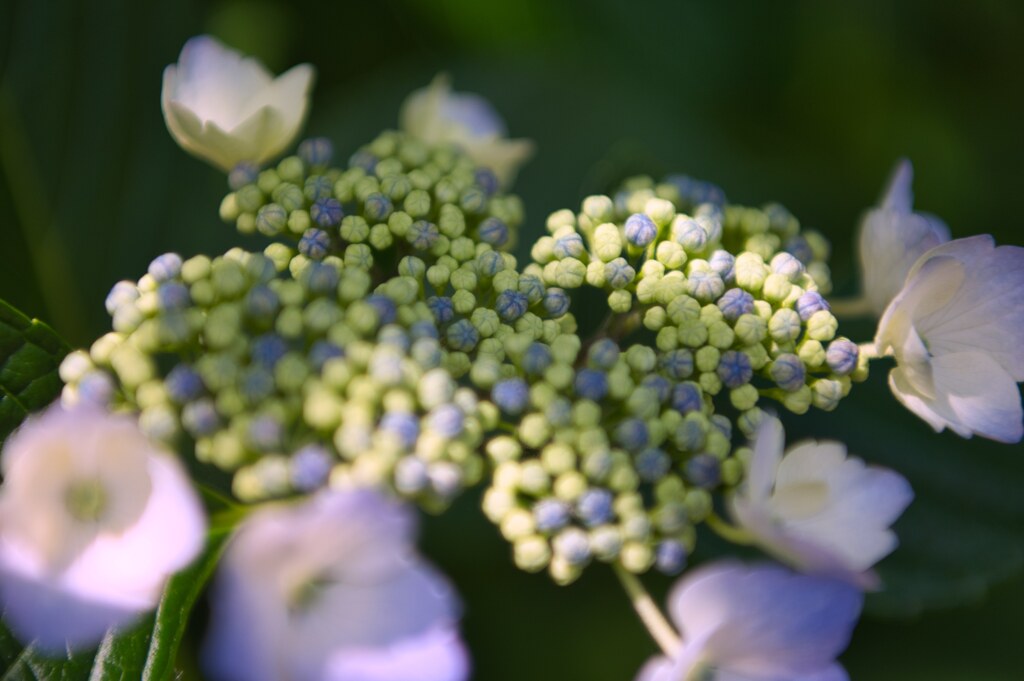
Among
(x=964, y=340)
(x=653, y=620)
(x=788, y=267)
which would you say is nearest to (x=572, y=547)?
(x=653, y=620)

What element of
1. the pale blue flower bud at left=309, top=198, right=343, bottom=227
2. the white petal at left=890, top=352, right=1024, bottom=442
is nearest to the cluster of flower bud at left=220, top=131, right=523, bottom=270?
the pale blue flower bud at left=309, top=198, right=343, bottom=227

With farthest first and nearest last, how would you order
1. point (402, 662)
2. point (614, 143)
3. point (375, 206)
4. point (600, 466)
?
point (614, 143)
point (375, 206)
point (600, 466)
point (402, 662)

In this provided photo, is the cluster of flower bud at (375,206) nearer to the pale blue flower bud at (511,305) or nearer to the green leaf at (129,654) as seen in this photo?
the pale blue flower bud at (511,305)

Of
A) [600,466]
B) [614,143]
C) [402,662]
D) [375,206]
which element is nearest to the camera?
[402,662]

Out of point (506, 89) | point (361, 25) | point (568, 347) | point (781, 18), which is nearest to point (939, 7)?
point (781, 18)

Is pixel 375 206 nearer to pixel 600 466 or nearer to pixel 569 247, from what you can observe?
pixel 569 247

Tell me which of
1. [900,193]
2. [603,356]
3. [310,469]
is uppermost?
[900,193]
